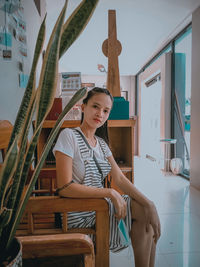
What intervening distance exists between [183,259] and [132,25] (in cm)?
414

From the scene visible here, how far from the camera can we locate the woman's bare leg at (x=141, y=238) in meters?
1.00

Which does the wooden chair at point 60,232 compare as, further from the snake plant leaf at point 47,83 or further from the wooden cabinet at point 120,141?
the wooden cabinet at point 120,141

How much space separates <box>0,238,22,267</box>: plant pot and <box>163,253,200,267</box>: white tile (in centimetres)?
151

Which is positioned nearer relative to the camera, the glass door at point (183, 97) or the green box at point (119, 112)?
the green box at point (119, 112)

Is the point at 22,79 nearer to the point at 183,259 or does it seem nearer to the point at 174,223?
the point at 183,259

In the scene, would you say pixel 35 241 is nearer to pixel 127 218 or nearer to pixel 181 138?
pixel 127 218

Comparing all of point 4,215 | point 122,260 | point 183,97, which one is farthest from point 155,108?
point 4,215

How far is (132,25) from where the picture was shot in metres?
4.10

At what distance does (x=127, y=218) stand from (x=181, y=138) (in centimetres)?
397

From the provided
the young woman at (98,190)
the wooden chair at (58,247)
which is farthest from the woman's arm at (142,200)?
the wooden chair at (58,247)

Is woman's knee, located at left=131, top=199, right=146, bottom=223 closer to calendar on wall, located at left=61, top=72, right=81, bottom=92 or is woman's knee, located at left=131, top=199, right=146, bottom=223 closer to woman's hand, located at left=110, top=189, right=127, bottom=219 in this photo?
woman's hand, located at left=110, top=189, right=127, bottom=219

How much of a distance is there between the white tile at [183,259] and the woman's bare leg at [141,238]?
0.72 meters

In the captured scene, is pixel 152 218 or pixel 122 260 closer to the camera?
pixel 152 218

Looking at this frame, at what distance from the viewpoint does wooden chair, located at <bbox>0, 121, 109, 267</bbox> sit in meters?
0.54
